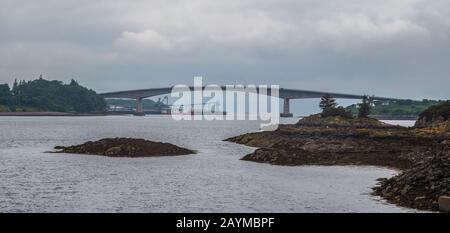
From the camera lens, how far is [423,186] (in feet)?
103

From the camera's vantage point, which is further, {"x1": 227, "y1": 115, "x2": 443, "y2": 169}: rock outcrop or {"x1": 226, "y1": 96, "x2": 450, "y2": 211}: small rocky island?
{"x1": 227, "y1": 115, "x2": 443, "y2": 169}: rock outcrop

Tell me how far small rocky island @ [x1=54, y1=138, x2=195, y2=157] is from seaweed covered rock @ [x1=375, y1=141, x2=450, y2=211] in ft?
111

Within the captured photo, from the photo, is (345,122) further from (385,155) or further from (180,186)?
(180,186)

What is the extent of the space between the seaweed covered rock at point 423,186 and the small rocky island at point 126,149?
111ft

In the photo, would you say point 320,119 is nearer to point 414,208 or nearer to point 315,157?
point 315,157

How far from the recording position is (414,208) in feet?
95.6

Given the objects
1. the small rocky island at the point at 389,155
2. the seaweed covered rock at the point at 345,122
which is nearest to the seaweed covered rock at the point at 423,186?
the small rocky island at the point at 389,155

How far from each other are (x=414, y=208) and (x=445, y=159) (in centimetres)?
584

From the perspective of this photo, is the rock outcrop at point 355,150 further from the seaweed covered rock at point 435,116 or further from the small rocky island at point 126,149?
the seaweed covered rock at point 435,116

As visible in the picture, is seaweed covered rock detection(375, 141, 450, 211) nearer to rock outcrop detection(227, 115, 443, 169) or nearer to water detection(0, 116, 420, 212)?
water detection(0, 116, 420, 212)

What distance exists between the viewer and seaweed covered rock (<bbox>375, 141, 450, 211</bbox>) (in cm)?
2936

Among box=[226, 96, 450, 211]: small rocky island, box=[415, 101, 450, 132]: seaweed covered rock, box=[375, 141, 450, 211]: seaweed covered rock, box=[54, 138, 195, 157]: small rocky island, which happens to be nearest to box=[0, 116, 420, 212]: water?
box=[375, 141, 450, 211]: seaweed covered rock

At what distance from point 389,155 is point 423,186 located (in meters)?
27.0
